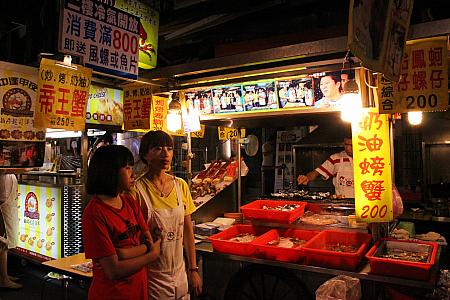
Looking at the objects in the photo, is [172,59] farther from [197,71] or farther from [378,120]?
[378,120]

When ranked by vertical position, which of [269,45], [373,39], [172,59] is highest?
[172,59]

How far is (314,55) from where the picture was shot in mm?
4070

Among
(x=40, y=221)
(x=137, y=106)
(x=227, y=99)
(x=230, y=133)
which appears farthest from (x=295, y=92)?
(x=40, y=221)

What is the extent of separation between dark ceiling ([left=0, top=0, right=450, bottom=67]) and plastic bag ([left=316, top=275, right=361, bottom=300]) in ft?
12.9

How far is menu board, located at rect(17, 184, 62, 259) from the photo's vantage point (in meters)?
7.61

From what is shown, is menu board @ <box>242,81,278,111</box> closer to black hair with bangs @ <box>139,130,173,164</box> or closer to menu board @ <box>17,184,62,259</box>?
black hair with bangs @ <box>139,130,173,164</box>

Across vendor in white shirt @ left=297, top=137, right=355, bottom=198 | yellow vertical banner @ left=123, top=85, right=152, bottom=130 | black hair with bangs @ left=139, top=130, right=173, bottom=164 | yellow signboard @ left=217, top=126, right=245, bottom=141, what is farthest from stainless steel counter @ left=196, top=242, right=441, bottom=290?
vendor in white shirt @ left=297, top=137, right=355, bottom=198

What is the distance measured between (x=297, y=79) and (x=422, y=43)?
1.46m

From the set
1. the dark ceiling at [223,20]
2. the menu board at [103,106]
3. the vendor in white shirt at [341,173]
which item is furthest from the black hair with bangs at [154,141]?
the vendor in white shirt at [341,173]

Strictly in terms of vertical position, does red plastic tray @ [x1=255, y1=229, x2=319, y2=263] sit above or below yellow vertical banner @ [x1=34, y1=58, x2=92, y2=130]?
below

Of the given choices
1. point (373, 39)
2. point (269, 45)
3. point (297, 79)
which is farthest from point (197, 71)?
point (373, 39)

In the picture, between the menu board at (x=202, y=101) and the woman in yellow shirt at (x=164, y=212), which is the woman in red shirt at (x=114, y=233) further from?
the menu board at (x=202, y=101)

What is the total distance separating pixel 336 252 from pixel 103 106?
14.7 feet

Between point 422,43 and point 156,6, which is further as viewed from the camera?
point 156,6
